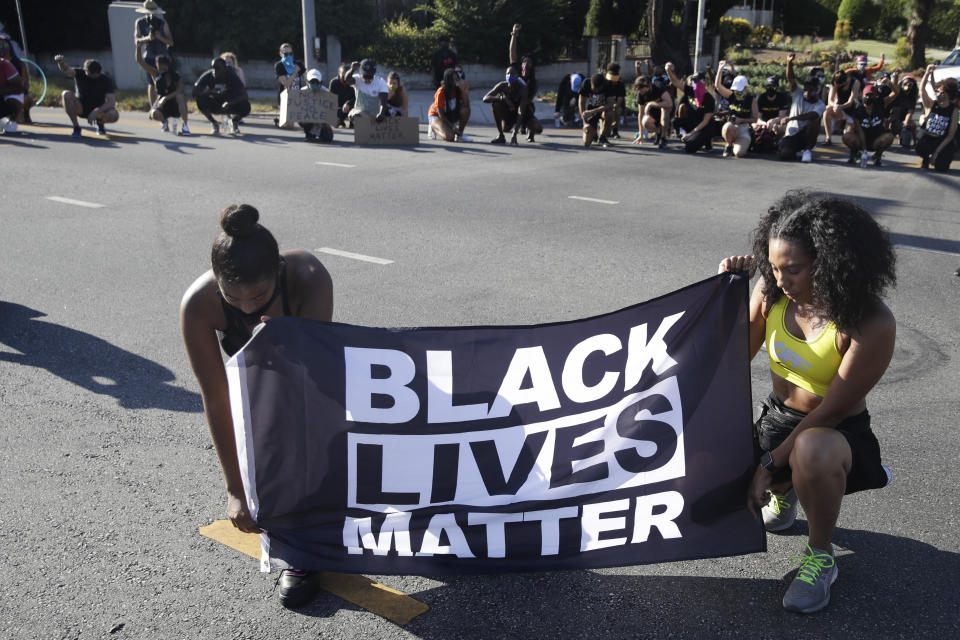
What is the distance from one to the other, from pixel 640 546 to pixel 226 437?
154 cm

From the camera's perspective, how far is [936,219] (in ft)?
32.8

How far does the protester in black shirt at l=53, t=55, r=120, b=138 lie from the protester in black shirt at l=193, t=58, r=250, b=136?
5.48 ft

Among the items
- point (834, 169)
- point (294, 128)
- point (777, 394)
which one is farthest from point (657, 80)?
point (777, 394)

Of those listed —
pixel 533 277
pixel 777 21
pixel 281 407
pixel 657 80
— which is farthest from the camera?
pixel 777 21

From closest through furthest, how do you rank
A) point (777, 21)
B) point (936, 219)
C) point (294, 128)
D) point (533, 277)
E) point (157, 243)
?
point (533, 277) → point (157, 243) → point (936, 219) → point (294, 128) → point (777, 21)

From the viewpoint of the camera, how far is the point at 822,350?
10.2ft

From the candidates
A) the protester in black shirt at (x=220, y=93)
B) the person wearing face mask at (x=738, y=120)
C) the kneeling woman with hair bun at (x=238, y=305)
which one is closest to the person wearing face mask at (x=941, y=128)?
the person wearing face mask at (x=738, y=120)

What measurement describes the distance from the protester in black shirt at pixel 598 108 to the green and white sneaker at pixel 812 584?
45.7ft

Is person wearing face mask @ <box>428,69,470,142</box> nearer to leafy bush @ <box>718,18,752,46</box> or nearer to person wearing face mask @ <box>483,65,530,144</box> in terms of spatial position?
person wearing face mask @ <box>483,65,530,144</box>

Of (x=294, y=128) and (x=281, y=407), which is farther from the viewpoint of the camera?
(x=294, y=128)

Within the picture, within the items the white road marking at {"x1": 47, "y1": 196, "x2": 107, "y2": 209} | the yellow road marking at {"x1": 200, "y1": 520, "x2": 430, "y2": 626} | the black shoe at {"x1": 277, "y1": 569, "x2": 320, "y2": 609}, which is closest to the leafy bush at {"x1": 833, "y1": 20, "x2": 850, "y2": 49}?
the white road marking at {"x1": 47, "y1": 196, "x2": 107, "y2": 209}

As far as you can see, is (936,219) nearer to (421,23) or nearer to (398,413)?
(398,413)

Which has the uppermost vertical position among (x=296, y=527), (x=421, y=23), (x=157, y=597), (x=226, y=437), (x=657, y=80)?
(x=421, y=23)

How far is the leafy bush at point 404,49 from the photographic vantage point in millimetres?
27797
